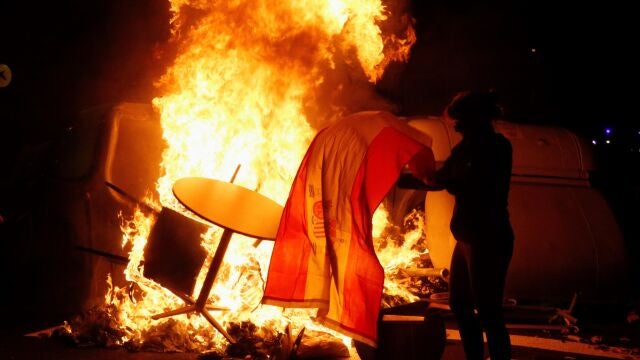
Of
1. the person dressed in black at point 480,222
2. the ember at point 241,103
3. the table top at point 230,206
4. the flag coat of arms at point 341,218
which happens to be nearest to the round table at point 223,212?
the table top at point 230,206

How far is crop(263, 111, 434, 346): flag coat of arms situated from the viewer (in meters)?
4.24

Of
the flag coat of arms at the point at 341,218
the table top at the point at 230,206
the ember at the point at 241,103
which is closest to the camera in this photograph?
the flag coat of arms at the point at 341,218

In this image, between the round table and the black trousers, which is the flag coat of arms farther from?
the black trousers

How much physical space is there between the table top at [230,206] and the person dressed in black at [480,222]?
6.38 ft

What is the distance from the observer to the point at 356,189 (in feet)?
14.6

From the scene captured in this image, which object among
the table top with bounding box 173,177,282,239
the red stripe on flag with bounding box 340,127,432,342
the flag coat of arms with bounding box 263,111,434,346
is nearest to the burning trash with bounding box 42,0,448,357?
the table top with bounding box 173,177,282,239

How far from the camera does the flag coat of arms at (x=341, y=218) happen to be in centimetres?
424

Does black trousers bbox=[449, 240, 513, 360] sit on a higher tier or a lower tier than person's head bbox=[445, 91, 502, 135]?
lower

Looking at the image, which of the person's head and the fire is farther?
the fire

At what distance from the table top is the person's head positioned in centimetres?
220

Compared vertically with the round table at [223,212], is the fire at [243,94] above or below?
above

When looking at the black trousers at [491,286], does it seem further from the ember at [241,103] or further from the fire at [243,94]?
the fire at [243,94]

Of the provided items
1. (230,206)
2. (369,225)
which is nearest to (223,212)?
(230,206)

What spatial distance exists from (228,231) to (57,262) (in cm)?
237
